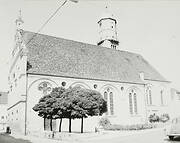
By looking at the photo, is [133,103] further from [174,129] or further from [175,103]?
[174,129]

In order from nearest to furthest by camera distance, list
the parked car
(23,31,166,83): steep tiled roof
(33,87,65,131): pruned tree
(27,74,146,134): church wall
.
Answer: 1. the parked car
2. (33,87,65,131): pruned tree
3. (27,74,146,134): church wall
4. (23,31,166,83): steep tiled roof

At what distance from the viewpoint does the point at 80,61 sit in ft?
130

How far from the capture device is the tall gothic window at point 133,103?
137ft

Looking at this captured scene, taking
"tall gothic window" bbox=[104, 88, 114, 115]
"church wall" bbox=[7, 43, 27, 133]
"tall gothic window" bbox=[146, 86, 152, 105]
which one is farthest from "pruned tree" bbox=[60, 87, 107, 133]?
"tall gothic window" bbox=[146, 86, 152, 105]

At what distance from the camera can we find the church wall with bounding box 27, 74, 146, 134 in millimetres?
31498

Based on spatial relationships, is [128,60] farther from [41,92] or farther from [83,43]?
[41,92]

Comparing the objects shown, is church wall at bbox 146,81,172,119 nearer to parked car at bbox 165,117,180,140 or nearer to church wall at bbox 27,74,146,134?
church wall at bbox 27,74,146,134

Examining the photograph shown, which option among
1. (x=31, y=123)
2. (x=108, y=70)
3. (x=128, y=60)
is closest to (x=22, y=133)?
(x=31, y=123)

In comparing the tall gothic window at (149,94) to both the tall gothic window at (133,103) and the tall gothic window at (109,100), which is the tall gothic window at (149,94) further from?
the tall gothic window at (109,100)

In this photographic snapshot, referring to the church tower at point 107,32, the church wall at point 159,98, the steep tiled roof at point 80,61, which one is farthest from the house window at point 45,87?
the church tower at point 107,32

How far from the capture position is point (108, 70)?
4166 cm

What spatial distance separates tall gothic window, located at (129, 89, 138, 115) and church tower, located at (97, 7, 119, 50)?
14.5m

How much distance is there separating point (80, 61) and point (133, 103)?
12305 mm

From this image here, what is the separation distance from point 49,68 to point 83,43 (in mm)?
12320
